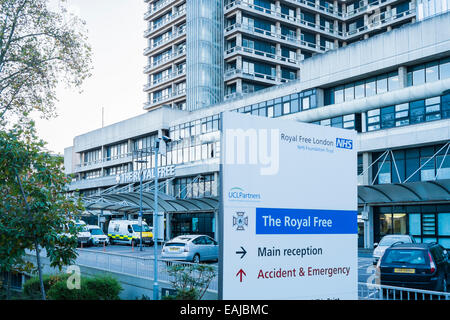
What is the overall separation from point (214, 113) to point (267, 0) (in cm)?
2093

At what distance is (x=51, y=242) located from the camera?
10602 mm

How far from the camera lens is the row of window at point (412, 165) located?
3197 centimetres

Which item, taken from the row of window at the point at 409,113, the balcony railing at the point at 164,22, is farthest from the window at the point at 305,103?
the balcony railing at the point at 164,22

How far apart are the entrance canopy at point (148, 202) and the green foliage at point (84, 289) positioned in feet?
81.2

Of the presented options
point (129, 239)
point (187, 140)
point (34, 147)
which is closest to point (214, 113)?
point (187, 140)

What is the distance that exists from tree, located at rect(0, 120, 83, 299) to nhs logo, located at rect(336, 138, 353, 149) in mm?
6500

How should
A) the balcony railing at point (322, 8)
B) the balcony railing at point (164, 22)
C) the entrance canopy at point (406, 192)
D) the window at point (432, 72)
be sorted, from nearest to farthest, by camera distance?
the entrance canopy at point (406, 192), the window at point (432, 72), the balcony railing at point (164, 22), the balcony railing at point (322, 8)

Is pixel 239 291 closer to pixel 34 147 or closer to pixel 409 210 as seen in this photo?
pixel 34 147

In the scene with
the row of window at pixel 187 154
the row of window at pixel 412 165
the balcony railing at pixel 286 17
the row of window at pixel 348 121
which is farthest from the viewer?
the balcony railing at pixel 286 17

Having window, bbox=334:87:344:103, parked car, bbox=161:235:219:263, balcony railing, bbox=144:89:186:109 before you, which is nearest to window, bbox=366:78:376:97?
window, bbox=334:87:344:103

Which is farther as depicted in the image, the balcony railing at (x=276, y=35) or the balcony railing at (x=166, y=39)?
the balcony railing at (x=166, y=39)

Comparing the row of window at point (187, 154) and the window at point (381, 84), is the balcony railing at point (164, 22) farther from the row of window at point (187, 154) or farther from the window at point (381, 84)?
the window at point (381, 84)

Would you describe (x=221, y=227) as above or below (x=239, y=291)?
above

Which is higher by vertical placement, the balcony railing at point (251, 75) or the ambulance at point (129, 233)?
the balcony railing at point (251, 75)
